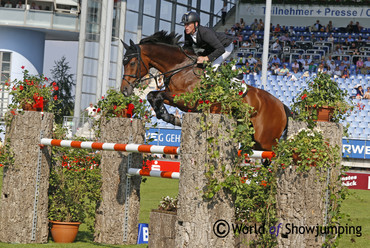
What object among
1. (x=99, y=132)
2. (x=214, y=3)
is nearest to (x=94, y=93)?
(x=214, y=3)

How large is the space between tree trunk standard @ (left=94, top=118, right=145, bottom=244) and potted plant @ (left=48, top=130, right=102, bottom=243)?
5.0 inches

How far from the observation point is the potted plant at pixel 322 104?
5.13 metres

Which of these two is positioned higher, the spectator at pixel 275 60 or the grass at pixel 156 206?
the spectator at pixel 275 60

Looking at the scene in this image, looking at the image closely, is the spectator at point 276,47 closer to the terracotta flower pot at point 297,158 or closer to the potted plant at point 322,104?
the potted plant at point 322,104

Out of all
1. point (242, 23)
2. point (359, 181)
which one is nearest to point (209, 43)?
point (359, 181)

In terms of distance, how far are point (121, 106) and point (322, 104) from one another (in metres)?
2.22

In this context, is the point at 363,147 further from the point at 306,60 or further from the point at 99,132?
the point at 99,132

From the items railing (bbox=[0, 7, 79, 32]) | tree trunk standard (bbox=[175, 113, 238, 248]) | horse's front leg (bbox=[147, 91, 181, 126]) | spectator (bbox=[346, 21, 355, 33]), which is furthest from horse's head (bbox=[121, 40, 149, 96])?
railing (bbox=[0, 7, 79, 32])

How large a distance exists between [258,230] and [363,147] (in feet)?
41.4

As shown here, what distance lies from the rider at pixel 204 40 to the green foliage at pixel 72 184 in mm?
1670

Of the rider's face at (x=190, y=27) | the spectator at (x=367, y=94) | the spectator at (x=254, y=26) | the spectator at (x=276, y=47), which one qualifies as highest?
the spectator at (x=254, y=26)

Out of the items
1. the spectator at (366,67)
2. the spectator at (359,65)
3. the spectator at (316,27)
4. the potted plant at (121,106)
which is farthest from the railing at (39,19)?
the potted plant at (121,106)

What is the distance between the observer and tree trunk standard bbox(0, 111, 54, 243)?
6297 mm

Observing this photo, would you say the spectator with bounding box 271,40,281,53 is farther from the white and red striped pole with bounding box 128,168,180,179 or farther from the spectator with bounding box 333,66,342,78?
the white and red striped pole with bounding box 128,168,180,179
